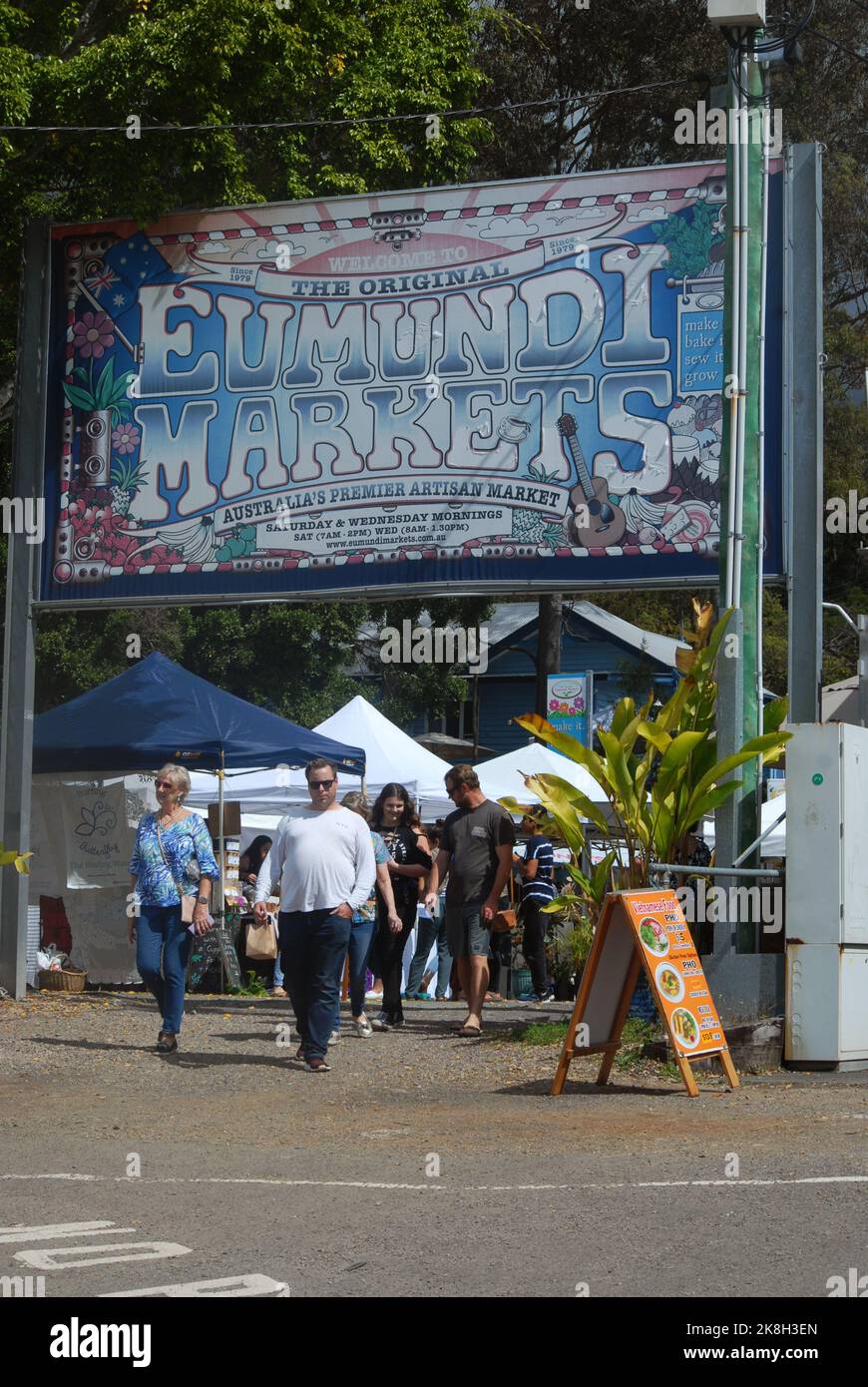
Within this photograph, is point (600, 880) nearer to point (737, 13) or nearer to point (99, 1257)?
point (737, 13)

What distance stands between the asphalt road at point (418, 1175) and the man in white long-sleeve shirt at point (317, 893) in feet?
1.46

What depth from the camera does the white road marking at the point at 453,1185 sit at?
6848 mm

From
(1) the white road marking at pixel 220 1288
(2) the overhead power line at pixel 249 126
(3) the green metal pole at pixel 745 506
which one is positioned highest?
(2) the overhead power line at pixel 249 126

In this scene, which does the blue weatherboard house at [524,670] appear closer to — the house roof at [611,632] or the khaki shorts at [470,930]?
the house roof at [611,632]

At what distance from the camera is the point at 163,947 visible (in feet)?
37.3

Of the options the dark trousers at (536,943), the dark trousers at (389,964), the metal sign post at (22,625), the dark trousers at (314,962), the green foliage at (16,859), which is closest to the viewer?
the dark trousers at (314,962)

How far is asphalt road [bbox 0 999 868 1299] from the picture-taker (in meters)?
5.40

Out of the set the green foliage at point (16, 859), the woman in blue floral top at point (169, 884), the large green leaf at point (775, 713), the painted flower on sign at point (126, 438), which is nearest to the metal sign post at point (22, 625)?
the painted flower on sign at point (126, 438)

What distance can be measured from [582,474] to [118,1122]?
7136 mm

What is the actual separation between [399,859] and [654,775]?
2.98 m

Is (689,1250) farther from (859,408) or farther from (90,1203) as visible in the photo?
(859,408)

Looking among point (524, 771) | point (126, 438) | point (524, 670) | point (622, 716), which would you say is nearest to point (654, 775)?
point (622, 716)

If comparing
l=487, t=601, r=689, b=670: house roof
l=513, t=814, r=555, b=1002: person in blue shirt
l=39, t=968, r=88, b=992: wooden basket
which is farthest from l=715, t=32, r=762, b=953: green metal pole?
l=487, t=601, r=689, b=670: house roof
